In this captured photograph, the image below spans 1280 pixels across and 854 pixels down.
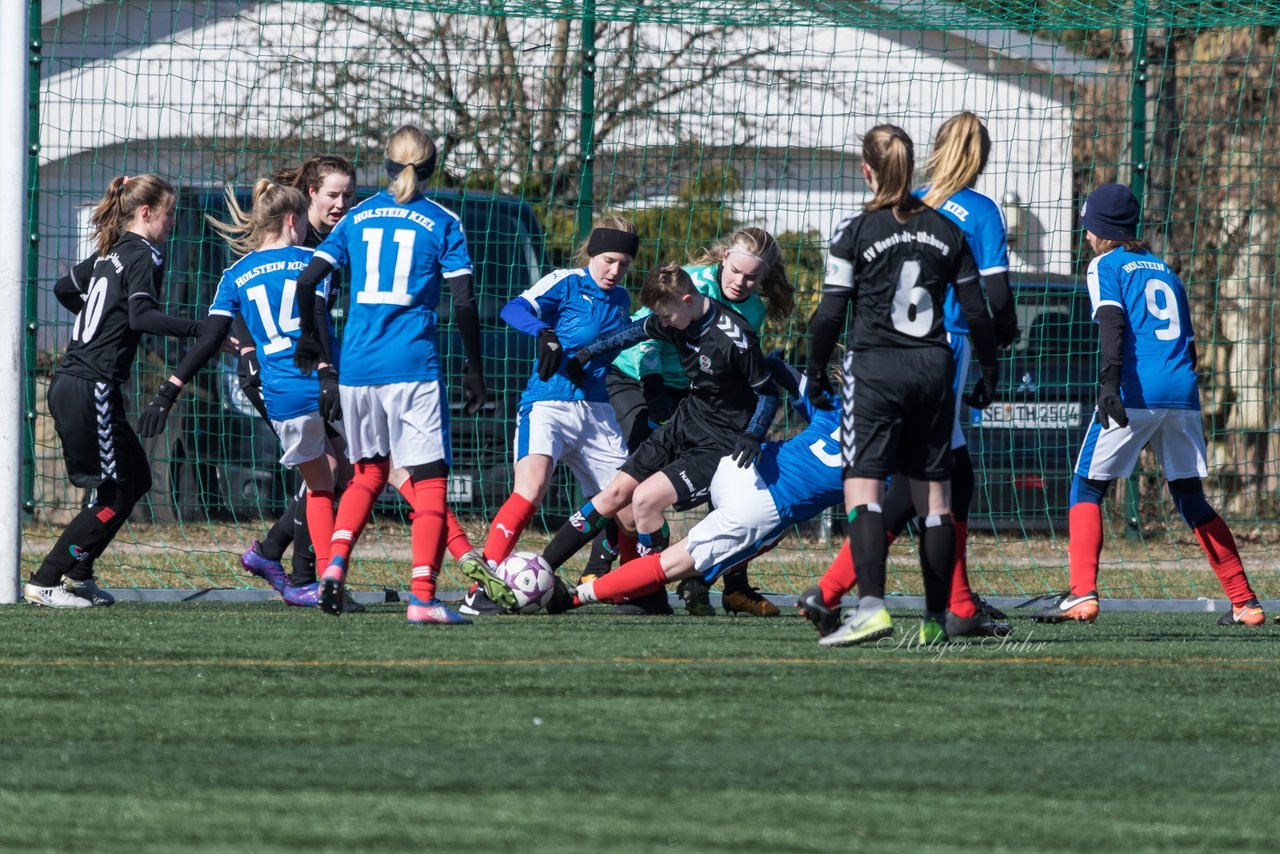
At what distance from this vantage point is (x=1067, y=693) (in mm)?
4406

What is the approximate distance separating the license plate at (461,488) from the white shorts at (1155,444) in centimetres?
415

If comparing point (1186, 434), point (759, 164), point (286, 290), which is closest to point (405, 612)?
point (286, 290)

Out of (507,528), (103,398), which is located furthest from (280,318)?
(507,528)

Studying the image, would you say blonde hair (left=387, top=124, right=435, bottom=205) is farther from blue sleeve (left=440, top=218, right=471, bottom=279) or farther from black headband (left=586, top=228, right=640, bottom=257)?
black headband (left=586, top=228, right=640, bottom=257)

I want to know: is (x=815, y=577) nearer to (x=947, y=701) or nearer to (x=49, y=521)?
(x=49, y=521)

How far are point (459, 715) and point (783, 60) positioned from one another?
38.6ft

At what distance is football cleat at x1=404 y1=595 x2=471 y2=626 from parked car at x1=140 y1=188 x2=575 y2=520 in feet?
12.0

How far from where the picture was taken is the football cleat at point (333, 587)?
6.23m

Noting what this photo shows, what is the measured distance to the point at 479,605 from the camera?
6883mm

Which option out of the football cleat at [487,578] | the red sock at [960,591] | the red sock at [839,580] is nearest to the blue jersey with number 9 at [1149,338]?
the red sock at [960,591]

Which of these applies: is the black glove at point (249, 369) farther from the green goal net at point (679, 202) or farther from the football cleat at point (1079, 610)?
the football cleat at point (1079, 610)

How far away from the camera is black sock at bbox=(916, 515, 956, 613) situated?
5.34 m

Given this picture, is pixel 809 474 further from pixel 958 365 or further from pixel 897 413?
pixel 897 413

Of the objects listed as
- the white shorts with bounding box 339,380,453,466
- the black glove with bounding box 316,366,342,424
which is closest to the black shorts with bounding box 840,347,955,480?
the white shorts with bounding box 339,380,453,466
